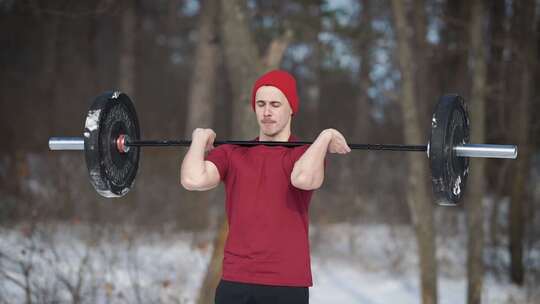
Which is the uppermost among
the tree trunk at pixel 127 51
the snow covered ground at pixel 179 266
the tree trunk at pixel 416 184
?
the tree trunk at pixel 127 51

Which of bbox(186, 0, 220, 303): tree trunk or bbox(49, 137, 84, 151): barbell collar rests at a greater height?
bbox(186, 0, 220, 303): tree trunk

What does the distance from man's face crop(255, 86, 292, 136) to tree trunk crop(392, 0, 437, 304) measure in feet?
10.6

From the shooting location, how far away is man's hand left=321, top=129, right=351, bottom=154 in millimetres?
2738

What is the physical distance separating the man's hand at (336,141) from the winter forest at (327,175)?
2254 mm

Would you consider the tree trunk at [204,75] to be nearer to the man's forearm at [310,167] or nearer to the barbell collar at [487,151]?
the barbell collar at [487,151]

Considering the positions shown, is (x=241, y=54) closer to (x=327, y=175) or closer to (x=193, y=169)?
(x=193, y=169)

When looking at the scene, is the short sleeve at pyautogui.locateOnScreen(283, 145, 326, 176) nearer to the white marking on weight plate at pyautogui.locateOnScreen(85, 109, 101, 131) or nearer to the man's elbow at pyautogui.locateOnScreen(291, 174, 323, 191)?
the man's elbow at pyautogui.locateOnScreen(291, 174, 323, 191)

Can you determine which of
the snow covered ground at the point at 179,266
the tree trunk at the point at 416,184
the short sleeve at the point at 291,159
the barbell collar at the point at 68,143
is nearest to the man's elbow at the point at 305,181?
the short sleeve at the point at 291,159

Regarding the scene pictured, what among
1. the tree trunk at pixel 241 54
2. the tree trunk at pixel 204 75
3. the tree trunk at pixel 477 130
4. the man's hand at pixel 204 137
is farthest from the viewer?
the tree trunk at pixel 204 75

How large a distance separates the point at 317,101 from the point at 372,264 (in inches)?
389

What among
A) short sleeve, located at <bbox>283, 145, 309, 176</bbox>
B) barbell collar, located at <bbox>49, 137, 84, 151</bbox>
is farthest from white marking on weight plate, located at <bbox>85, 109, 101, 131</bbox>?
short sleeve, located at <bbox>283, 145, 309, 176</bbox>

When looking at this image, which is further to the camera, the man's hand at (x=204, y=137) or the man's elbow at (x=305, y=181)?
the man's hand at (x=204, y=137)

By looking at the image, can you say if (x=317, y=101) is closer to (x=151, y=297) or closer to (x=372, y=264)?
(x=372, y=264)

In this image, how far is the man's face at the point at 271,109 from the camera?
2.93 meters
